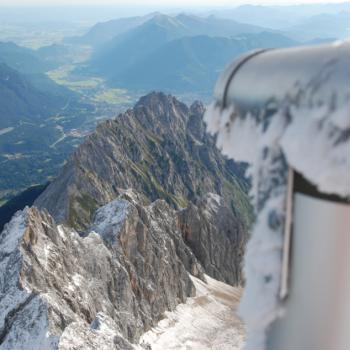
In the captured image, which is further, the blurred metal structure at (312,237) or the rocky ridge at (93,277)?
the rocky ridge at (93,277)

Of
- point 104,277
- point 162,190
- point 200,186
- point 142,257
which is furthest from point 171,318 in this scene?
point 200,186

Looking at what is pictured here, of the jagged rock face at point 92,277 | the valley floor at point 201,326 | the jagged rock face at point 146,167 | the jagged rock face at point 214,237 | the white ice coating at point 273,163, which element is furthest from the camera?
the jagged rock face at point 146,167

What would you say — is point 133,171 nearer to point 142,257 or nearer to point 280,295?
point 142,257

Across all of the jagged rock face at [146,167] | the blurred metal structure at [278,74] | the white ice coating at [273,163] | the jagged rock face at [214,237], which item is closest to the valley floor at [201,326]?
the jagged rock face at [214,237]

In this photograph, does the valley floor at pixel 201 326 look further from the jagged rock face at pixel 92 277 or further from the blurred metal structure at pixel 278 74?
the blurred metal structure at pixel 278 74

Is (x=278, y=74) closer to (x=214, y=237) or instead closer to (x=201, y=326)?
(x=201, y=326)

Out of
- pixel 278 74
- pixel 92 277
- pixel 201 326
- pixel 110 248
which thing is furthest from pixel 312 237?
pixel 201 326

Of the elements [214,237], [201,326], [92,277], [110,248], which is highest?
[92,277]
